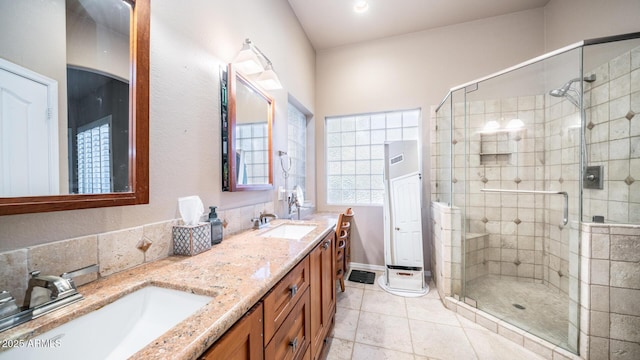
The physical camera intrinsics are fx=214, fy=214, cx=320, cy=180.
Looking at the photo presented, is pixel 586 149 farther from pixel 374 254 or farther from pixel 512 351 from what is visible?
pixel 374 254

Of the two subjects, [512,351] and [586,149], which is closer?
[512,351]

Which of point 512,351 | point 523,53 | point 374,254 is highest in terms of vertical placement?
point 523,53

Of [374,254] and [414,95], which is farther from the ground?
[414,95]

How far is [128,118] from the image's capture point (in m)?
0.81

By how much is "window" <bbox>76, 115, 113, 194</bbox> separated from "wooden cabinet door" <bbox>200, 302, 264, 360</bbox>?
66cm

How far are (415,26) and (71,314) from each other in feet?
11.6

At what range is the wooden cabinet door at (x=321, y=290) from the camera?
1216 millimetres

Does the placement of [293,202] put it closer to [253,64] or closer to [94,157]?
[253,64]

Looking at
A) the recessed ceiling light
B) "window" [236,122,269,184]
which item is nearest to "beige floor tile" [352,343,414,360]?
"window" [236,122,269,184]

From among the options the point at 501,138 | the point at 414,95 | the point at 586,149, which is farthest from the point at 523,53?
the point at 586,149

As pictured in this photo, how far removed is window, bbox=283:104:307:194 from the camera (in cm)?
255

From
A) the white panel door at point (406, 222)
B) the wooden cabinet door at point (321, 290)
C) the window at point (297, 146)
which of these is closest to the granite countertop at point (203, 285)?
the wooden cabinet door at point (321, 290)

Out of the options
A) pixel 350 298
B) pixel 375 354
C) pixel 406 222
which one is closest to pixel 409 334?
pixel 375 354

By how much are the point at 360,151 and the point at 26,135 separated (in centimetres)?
283
